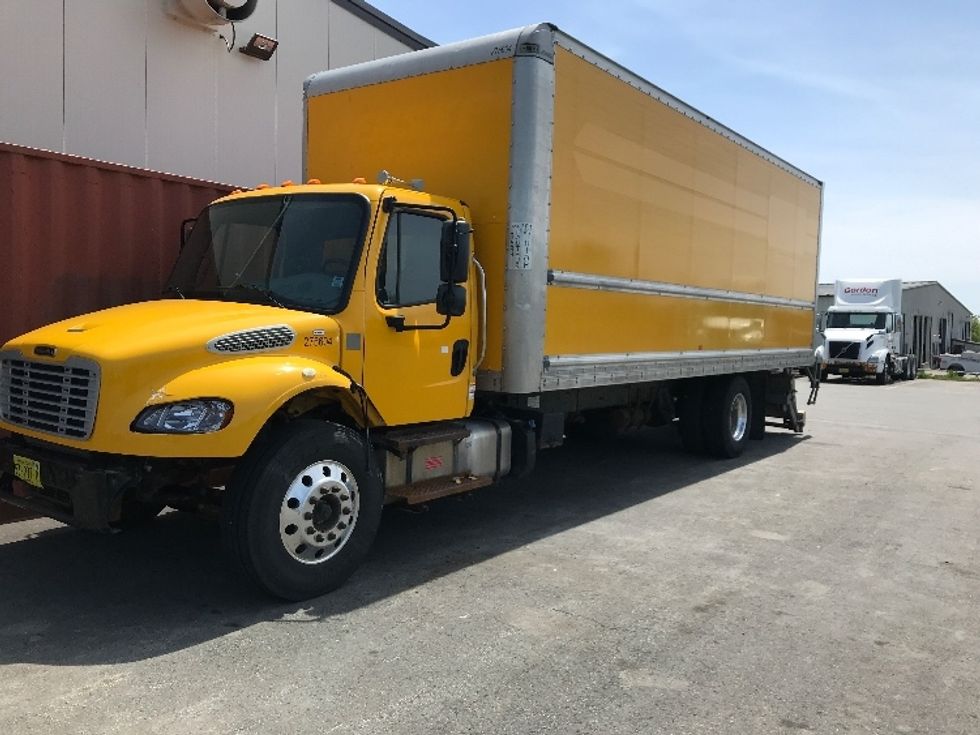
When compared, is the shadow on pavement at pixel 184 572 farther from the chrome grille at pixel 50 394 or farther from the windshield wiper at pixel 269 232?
the windshield wiper at pixel 269 232

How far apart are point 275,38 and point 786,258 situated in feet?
25.7

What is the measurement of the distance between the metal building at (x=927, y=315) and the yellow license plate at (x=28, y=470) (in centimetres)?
3468

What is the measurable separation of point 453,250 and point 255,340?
4.97 ft

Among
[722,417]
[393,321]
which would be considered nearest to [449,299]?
[393,321]

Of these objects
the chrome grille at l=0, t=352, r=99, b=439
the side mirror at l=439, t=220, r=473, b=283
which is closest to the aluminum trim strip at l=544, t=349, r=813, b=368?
the side mirror at l=439, t=220, r=473, b=283

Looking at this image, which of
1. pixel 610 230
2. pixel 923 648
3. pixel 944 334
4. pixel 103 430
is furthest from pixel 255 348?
pixel 944 334

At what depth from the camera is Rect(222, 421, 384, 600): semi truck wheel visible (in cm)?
446

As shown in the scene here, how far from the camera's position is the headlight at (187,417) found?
4.19m

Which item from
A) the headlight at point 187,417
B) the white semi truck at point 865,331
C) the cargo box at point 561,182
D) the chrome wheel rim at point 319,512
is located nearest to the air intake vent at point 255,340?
the headlight at point 187,417

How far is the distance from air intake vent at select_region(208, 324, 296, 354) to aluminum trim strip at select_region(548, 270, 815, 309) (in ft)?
7.56

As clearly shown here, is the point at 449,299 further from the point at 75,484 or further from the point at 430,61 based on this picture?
the point at 75,484

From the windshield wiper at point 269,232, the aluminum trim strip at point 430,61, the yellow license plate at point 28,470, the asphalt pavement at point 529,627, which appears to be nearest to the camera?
the asphalt pavement at point 529,627

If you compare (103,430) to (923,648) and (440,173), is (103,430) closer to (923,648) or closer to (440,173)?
(440,173)

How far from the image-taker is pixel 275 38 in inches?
452
